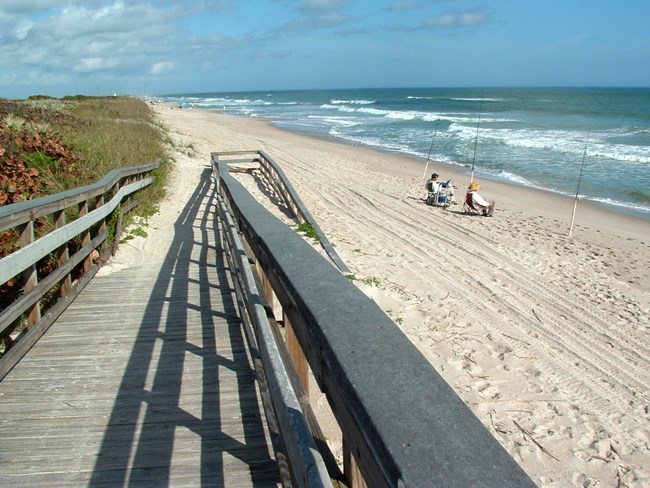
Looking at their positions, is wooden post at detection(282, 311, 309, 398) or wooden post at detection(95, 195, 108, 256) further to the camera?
wooden post at detection(95, 195, 108, 256)

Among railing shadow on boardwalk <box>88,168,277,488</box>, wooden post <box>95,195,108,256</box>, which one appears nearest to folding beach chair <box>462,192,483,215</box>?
railing shadow on boardwalk <box>88,168,277,488</box>

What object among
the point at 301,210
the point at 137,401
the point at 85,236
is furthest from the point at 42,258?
the point at 301,210

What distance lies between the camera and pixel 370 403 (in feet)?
3.95

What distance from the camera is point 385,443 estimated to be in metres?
1.10

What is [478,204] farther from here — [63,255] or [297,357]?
[297,357]

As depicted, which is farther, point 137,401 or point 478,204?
point 478,204

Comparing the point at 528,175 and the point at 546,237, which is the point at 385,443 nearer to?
the point at 546,237

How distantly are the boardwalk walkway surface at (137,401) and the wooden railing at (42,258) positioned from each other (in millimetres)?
132

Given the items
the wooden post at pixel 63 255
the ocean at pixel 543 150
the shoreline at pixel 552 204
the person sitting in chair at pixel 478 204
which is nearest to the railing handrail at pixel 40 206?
the wooden post at pixel 63 255

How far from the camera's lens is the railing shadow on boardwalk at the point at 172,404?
2.71m

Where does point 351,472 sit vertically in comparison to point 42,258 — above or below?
above

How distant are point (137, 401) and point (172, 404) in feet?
0.76

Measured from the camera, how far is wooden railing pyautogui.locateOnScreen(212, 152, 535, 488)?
1045 millimetres

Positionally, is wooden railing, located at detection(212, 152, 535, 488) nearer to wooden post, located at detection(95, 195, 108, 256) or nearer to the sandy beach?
the sandy beach
